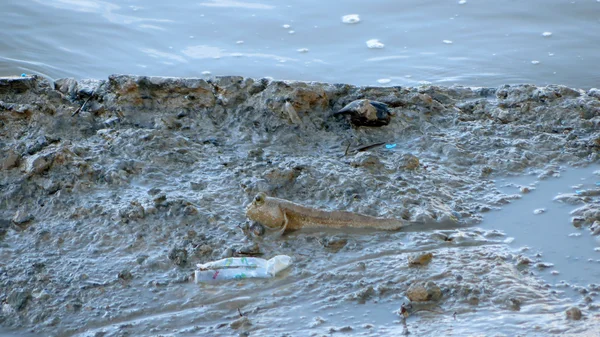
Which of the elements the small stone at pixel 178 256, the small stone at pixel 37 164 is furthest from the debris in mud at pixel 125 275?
the small stone at pixel 37 164

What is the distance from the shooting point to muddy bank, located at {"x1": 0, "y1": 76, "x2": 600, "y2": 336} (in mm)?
2934

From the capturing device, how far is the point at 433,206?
11.8 feet

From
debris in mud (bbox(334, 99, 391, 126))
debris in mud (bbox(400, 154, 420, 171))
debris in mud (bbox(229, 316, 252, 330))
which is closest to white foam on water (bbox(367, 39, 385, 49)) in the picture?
debris in mud (bbox(334, 99, 391, 126))

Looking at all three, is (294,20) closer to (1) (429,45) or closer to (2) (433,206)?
(1) (429,45)

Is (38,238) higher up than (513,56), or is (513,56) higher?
(513,56)

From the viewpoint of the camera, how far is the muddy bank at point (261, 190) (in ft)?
9.62

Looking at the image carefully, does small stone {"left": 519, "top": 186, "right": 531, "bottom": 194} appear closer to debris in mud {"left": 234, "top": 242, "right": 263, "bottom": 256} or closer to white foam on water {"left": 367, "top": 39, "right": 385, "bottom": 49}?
debris in mud {"left": 234, "top": 242, "right": 263, "bottom": 256}

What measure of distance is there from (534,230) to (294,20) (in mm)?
4542

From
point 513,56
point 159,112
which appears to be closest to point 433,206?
point 159,112

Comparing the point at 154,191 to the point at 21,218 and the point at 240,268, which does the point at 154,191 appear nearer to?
the point at 21,218

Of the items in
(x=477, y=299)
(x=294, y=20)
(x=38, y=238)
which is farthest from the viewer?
(x=294, y=20)

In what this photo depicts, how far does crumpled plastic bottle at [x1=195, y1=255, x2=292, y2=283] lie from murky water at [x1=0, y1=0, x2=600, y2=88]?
3.17 meters

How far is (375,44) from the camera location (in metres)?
6.79

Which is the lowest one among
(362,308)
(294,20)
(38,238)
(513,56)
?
(362,308)
